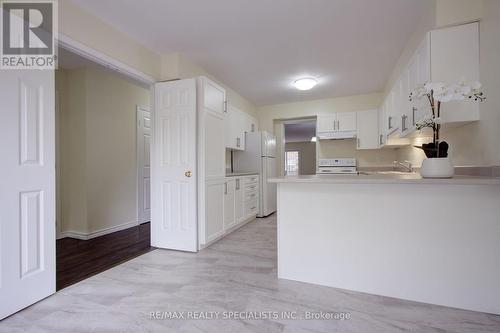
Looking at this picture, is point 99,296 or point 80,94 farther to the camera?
point 80,94

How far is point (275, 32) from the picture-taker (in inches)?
104

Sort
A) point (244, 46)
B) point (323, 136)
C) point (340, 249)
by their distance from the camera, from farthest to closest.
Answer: point (323, 136) → point (244, 46) → point (340, 249)

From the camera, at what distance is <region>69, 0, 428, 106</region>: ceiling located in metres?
2.23

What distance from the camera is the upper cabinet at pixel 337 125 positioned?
478 centimetres

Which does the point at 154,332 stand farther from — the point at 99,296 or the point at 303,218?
the point at 303,218

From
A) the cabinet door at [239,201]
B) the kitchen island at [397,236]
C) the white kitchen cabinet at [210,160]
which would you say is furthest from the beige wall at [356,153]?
the kitchen island at [397,236]

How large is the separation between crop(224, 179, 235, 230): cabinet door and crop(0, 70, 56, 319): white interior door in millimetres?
1989

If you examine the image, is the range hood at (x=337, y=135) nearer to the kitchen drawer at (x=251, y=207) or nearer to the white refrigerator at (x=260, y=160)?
the white refrigerator at (x=260, y=160)

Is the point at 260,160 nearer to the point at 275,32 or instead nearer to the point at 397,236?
the point at 275,32

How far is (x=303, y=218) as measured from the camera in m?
2.14

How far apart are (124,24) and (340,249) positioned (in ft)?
9.72

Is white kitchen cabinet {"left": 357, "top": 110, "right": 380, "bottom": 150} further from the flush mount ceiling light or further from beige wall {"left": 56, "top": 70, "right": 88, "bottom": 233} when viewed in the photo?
beige wall {"left": 56, "top": 70, "right": 88, "bottom": 233}

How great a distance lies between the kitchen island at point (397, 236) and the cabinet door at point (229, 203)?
4.67 ft

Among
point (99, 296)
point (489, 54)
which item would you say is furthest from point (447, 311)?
point (99, 296)
